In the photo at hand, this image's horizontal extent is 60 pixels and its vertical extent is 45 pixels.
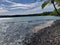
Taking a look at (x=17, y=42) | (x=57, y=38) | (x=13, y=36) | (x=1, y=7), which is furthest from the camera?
(x=1, y=7)

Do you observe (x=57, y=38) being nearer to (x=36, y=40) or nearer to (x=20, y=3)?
(x=36, y=40)

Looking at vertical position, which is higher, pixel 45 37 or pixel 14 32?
pixel 45 37

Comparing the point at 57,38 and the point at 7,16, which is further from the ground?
the point at 57,38

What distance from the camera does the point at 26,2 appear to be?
46.9 ft

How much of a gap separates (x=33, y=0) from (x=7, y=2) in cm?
173

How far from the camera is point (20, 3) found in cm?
1445

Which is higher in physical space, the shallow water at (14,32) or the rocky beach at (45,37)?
the rocky beach at (45,37)

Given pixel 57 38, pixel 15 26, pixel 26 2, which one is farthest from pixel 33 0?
pixel 57 38

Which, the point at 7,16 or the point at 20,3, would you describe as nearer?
the point at 7,16

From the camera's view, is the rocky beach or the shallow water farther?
the shallow water

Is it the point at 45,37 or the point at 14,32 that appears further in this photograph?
the point at 14,32

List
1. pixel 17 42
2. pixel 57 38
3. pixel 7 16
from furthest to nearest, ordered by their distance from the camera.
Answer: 1. pixel 7 16
2. pixel 17 42
3. pixel 57 38

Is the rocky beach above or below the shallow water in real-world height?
above

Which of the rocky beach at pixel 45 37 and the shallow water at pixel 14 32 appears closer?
the rocky beach at pixel 45 37
